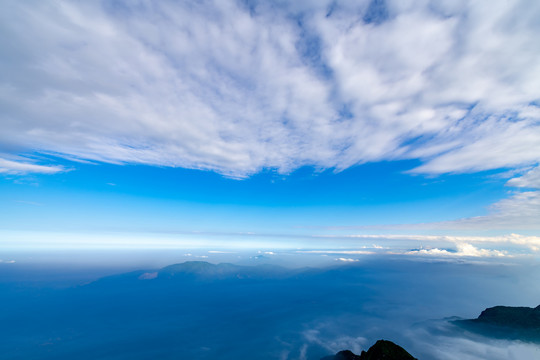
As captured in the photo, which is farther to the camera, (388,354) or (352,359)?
(352,359)

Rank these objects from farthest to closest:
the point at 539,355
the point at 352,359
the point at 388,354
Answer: the point at 539,355
the point at 352,359
the point at 388,354

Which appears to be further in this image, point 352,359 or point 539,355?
point 539,355

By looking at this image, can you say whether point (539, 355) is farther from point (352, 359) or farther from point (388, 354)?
point (388, 354)

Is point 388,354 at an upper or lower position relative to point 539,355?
upper

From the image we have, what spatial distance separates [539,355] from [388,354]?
9298 inches

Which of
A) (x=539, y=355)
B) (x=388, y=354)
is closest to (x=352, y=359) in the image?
(x=388, y=354)

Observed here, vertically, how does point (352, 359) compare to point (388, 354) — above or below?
below

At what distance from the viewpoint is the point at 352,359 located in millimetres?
167375

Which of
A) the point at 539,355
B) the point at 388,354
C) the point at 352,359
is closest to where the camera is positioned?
the point at 388,354

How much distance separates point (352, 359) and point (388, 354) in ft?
266

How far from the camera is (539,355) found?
7746 inches

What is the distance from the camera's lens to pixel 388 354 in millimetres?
109062

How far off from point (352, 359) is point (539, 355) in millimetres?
203477
